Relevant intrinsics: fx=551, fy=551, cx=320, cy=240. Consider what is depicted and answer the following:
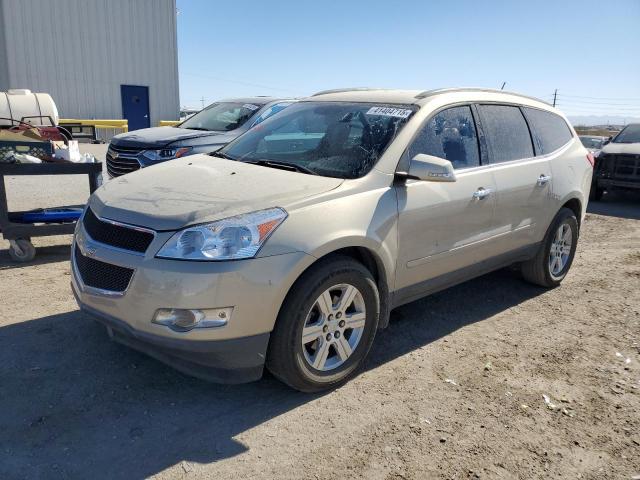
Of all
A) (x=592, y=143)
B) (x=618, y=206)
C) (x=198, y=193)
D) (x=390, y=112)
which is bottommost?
(x=618, y=206)

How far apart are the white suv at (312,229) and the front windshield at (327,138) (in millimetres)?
15

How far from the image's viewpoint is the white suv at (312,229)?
290cm

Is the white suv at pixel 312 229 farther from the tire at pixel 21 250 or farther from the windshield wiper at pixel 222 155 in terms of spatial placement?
the tire at pixel 21 250

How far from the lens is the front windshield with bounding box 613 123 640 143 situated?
1181 centimetres

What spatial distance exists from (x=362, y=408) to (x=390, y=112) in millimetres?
2054

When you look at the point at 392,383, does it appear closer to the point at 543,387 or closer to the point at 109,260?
the point at 543,387

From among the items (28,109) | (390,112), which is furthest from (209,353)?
(28,109)

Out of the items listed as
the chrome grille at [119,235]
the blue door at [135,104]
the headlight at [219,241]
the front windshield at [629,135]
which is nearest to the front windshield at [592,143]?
the front windshield at [629,135]

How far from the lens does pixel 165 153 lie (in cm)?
746

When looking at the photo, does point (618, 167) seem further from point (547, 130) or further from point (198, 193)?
point (198, 193)

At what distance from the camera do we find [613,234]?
8.22 metres

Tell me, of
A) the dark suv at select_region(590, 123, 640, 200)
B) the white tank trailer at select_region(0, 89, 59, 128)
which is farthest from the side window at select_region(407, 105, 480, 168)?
the white tank trailer at select_region(0, 89, 59, 128)

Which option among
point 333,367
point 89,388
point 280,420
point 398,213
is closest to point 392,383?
point 333,367

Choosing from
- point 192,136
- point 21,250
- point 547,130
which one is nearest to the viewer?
point 547,130
